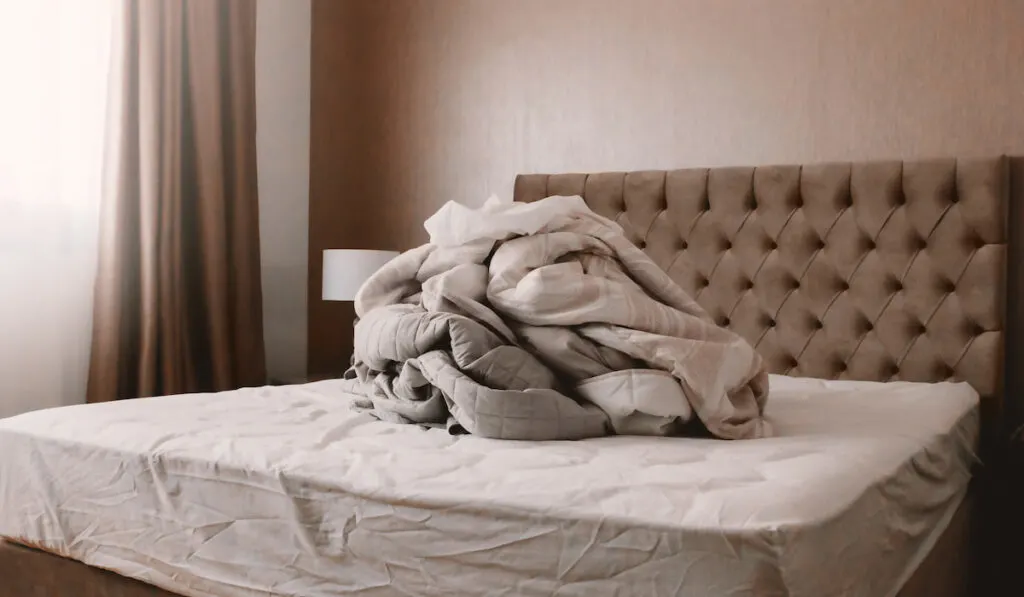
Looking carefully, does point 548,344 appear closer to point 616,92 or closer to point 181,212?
point 616,92

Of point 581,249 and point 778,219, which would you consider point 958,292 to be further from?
point 581,249

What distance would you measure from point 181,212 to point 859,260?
2.22 m

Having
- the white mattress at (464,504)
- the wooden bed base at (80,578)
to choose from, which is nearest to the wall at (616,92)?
the white mattress at (464,504)

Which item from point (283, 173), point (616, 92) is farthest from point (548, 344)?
point (283, 173)

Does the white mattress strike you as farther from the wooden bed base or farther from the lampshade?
the lampshade

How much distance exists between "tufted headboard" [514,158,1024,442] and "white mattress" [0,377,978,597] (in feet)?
2.35

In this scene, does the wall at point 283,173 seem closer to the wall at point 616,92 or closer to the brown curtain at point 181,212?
the wall at point 616,92

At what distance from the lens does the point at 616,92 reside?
313cm

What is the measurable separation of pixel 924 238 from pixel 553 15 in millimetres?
1527

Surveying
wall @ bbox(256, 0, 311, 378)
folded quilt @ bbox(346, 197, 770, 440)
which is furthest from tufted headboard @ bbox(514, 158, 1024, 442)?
wall @ bbox(256, 0, 311, 378)

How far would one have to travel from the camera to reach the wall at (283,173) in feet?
11.6

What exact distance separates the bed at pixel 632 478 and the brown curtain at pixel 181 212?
1.05m

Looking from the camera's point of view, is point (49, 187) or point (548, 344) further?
point (49, 187)

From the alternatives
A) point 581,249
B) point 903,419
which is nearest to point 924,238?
point 903,419
